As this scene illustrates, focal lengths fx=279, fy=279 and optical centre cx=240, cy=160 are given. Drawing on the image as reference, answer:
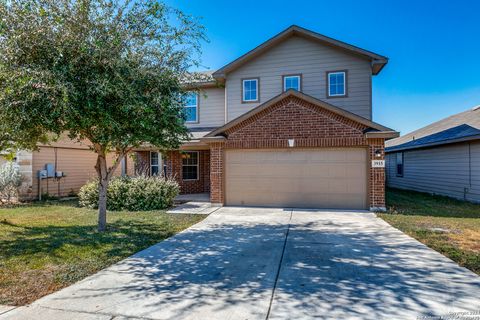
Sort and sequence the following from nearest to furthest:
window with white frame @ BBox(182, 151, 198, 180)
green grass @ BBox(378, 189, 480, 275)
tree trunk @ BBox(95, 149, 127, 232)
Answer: green grass @ BBox(378, 189, 480, 275) < tree trunk @ BBox(95, 149, 127, 232) < window with white frame @ BBox(182, 151, 198, 180)

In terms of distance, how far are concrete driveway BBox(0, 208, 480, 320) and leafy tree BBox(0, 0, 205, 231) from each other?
9.67 feet

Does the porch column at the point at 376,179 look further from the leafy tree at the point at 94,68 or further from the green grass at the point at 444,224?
the leafy tree at the point at 94,68

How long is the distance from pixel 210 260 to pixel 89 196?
8.37 meters

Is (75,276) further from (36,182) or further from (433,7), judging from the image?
(433,7)

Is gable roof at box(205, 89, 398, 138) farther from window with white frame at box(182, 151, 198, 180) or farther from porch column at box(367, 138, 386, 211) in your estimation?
window with white frame at box(182, 151, 198, 180)

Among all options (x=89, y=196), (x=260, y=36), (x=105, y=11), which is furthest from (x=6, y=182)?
(x=260, y=36)

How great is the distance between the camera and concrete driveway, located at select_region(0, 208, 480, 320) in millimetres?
3465

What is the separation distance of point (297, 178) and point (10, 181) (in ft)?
42.6

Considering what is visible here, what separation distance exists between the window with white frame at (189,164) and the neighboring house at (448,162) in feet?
39.4

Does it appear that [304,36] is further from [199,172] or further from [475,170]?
[475,170]

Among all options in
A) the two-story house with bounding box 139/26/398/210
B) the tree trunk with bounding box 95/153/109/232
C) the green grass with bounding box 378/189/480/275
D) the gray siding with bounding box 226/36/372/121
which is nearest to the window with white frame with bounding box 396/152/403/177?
the green grass with bounding box 378/189/480/275

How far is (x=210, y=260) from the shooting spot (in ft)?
17.4

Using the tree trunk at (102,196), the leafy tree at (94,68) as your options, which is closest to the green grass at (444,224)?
the leafy tree at (94,68)

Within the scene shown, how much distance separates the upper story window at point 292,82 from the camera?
12938mm
